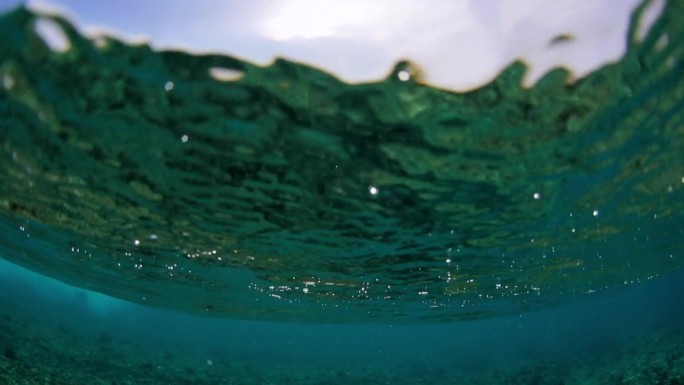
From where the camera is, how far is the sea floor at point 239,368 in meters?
18.9

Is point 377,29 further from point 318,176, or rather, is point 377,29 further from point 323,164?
point 318,176

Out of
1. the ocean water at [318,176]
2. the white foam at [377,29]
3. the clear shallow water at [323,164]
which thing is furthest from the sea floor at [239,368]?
the white foam at [377,29]

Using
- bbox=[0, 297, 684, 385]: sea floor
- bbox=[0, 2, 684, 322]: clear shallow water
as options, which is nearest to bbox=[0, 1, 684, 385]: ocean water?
bbox=[0, 2, 684, 322]: clear shallow water

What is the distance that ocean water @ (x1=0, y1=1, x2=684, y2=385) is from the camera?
761 cm

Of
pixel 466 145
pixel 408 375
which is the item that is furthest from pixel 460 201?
pixel 408 375

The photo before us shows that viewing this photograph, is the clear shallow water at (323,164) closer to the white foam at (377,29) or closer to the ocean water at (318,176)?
the ocean water at (318,176)

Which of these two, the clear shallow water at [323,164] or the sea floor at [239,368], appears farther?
the sea floor at [239,368]

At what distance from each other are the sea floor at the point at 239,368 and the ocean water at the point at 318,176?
26cm

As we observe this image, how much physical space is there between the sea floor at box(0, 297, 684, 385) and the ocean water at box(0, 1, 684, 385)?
0.26m

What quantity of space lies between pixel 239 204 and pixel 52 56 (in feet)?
20.9

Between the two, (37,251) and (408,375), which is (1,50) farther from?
(408,375)

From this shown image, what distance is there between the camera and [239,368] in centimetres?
3191

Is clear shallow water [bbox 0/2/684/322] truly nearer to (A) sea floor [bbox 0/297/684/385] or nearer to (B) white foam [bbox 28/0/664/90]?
(B) white foam [bbox 28/0/664/90]

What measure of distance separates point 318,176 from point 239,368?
26.9 m
